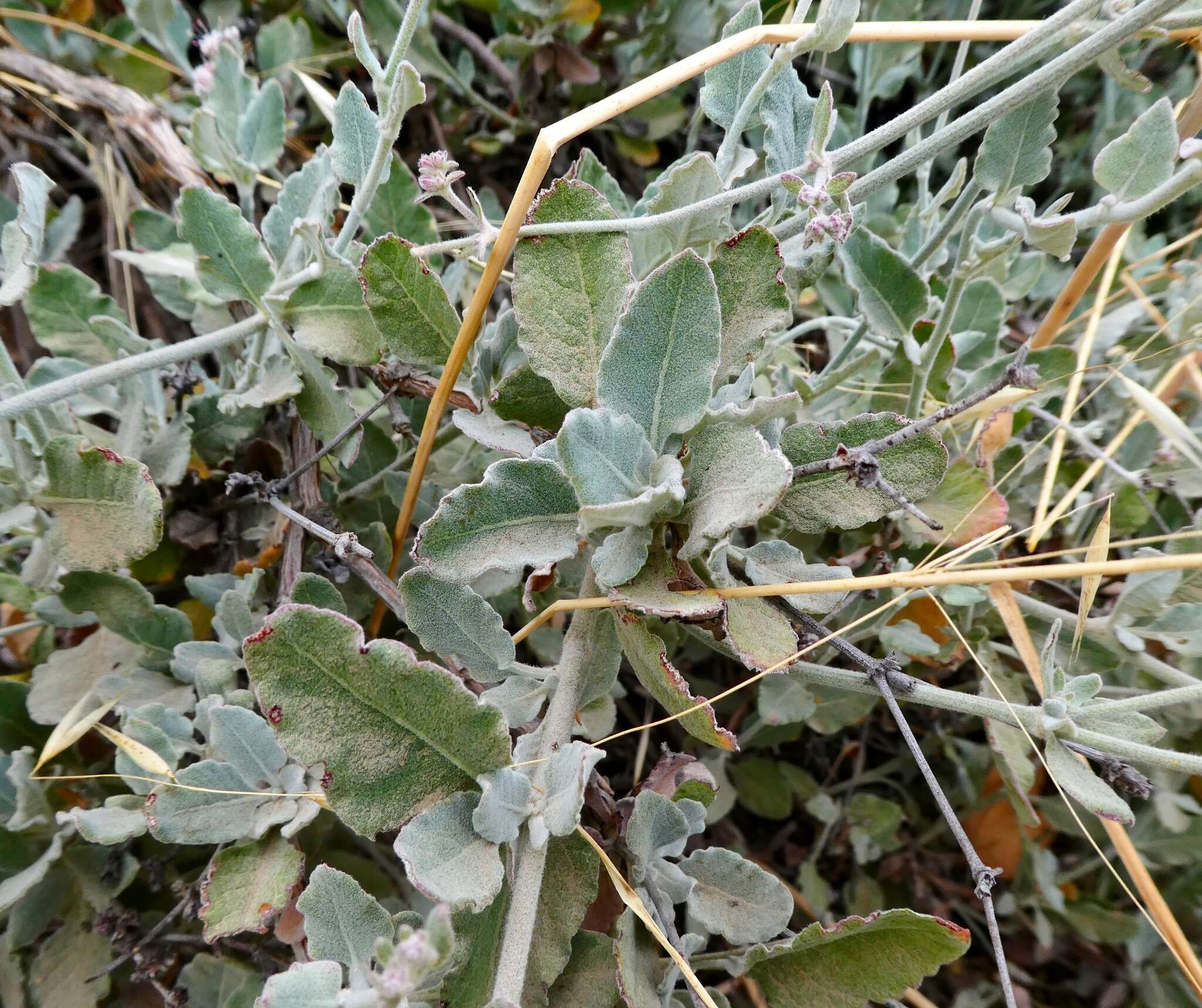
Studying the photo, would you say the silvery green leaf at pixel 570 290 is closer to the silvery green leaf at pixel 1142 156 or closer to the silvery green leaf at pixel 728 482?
the silvery green leaf at pixel 728 482

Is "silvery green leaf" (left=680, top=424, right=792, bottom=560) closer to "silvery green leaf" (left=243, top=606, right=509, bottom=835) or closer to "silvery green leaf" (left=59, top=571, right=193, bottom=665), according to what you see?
"silvery green leaf" (left=243, top=606, right=509, bottom=835)

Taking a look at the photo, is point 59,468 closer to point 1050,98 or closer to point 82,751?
point 82,751

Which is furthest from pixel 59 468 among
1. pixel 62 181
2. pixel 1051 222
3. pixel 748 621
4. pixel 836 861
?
pixel 836 861

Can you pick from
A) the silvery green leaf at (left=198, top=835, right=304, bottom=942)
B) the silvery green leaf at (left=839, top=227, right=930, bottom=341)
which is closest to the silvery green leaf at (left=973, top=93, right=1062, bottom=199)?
the silvery green leaf at (left=839, top=227, right=930, bottom=341)

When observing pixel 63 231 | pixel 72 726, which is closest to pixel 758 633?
pixel 72 726

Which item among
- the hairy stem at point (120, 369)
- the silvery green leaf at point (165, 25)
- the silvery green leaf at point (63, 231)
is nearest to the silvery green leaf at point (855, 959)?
the hairy stem at point (120, 369)

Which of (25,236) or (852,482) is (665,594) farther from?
(25,236)
